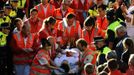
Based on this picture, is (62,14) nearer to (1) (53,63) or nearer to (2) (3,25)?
(2) (3,25)

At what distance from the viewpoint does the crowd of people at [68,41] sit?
12453 millimetres

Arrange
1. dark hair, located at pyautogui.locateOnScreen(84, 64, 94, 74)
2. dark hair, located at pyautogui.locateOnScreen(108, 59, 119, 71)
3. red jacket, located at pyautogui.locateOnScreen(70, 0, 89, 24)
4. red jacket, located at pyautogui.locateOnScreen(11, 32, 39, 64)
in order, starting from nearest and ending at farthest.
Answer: dark hair, located at pyautogui.locateOnScreen(108, 59, 119, 71) → dark hair, located at pyautogui.locateOnScreen(84, 64, 94, 74) → red jacket, located at pyautogui.locateOnScreen(11, 32, 39, 64) → red jacket, located at pyautogui.locateOnScreen(70, 0, 89, 24)

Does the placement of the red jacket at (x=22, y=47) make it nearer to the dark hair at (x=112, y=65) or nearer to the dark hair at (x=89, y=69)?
the dark hair at (x=89, y=69)

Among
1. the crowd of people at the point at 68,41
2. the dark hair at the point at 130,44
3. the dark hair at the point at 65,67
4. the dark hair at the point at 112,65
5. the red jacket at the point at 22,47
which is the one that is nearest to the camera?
the dark hair at the point at 112,65

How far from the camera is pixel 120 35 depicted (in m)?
13.3

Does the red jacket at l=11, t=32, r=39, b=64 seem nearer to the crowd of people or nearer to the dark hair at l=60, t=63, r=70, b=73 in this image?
Result: the crowd of people

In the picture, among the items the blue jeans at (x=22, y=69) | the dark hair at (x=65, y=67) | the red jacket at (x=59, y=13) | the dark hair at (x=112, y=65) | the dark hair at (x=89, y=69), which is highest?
the dark hair at (x=112, y=65)

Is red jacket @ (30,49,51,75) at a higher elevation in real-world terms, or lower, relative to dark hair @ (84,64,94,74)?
lower

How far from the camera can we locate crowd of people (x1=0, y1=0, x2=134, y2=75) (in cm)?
1245

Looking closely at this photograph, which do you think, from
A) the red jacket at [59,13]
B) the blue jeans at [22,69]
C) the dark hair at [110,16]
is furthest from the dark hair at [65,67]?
the red jacket at [59,13]

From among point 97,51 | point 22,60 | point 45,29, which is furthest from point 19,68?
point 97,51

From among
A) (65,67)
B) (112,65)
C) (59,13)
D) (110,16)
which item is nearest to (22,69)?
(65,67)

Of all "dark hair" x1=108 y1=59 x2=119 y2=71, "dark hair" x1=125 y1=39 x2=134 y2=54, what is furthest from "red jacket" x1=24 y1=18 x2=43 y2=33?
"dark hair" x1=108 y1=59 x2=119 y2=71

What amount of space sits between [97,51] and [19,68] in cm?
258
